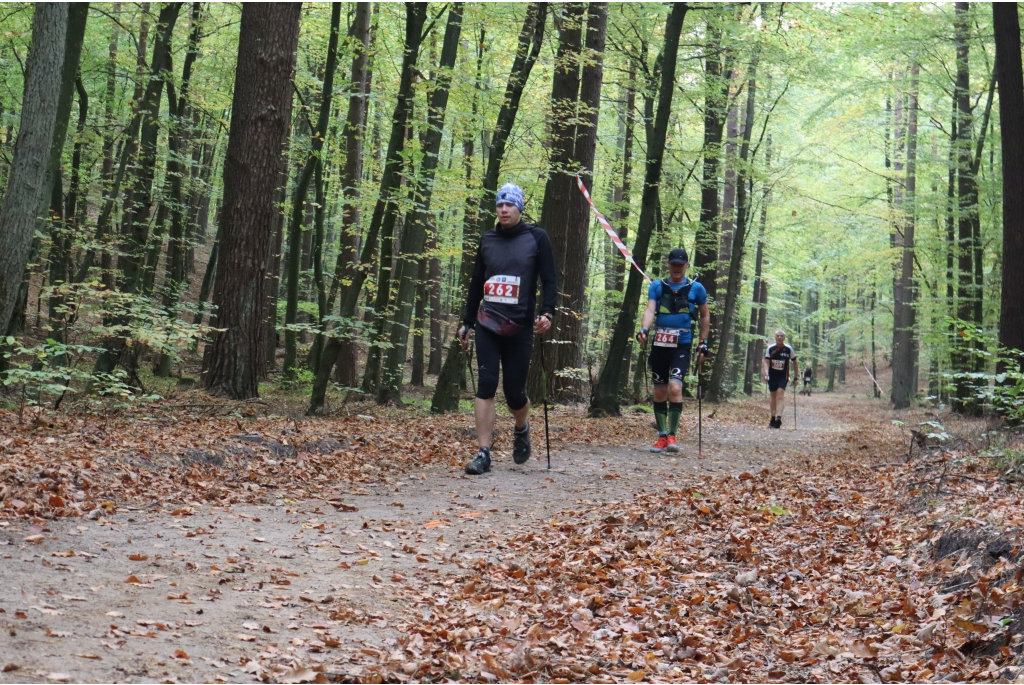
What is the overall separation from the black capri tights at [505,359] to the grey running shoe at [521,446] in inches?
20.8

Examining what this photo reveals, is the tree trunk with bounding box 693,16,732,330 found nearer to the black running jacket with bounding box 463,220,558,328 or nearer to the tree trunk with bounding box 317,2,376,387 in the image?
the tree trunk with bounding box 317,2,376,387

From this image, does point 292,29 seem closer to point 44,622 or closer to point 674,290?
point 674,290

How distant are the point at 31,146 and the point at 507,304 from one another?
502 centimetres

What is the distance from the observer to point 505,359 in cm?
761

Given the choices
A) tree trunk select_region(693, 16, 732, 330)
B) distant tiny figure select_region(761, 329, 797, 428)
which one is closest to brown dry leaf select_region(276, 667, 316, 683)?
distant tiny figure select_region(761, 329, 797, 428)

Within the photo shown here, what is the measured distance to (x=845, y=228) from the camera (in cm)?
3191

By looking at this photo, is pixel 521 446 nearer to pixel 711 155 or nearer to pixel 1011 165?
pixel 1011 165

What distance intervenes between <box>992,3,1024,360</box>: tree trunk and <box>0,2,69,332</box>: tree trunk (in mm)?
12088

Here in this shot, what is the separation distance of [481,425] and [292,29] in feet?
18.9

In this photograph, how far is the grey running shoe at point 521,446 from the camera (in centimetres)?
805

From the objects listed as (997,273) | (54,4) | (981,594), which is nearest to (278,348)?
(54,4)

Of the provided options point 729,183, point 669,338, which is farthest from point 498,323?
point 729,183

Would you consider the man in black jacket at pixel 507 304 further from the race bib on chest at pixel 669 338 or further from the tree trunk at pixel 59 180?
the tree trunk at pixel 59 180

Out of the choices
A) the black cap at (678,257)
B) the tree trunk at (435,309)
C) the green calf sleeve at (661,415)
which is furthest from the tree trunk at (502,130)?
the tree trunk at (435,309)
